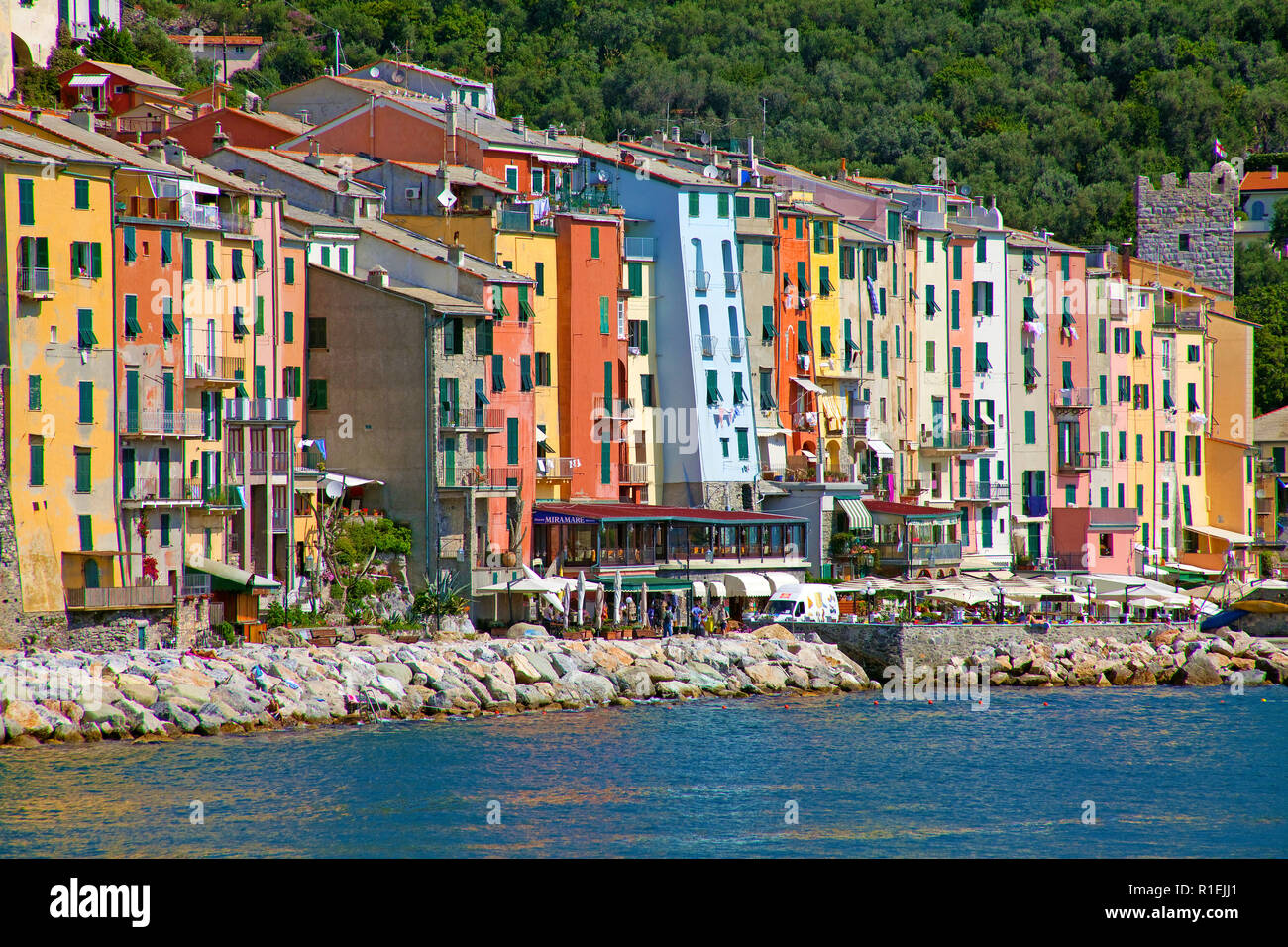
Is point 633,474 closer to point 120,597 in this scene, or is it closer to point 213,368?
point 213,368

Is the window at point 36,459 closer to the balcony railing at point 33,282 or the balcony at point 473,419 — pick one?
the balcony railing at point 33,282

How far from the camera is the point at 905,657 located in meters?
62.7

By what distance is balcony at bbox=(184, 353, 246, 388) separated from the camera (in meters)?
54.9

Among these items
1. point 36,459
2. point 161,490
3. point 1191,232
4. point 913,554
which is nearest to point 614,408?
point 913,554

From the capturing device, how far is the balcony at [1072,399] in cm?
8688

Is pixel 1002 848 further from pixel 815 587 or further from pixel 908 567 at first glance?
pixel 908 567

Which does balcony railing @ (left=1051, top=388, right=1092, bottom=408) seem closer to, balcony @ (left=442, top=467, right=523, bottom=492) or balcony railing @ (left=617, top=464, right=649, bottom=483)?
balcony railing @ (left=617, top=464, right=649, bottom=483)

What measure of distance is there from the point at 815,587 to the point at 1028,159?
6144cm

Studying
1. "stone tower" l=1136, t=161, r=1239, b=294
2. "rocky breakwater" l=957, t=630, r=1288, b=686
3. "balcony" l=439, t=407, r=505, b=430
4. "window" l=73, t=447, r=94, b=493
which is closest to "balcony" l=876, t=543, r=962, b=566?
"rocky breakwater" l=957, t=630, r=1288, b=686

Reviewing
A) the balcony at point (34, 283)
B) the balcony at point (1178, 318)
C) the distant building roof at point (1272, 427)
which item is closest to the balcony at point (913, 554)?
the balcony at point (1178, 318)

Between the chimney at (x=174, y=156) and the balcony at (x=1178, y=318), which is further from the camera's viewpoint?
the balcony at (x=1178, y=318)

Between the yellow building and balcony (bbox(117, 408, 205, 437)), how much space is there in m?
0.53

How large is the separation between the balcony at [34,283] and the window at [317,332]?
442 inches
